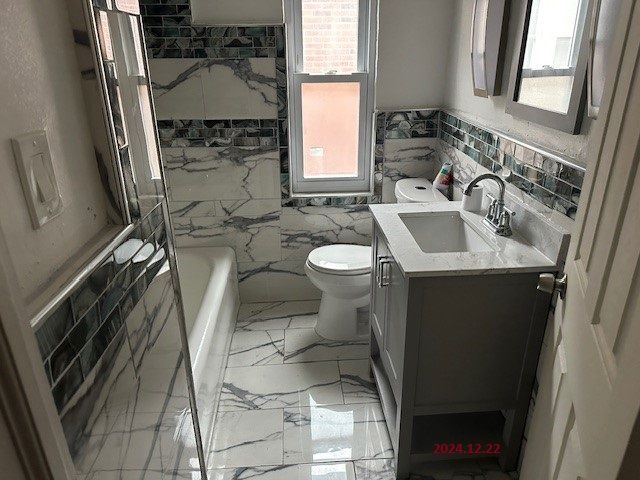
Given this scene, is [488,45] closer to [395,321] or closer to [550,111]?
[550,111]

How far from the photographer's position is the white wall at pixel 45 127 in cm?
61

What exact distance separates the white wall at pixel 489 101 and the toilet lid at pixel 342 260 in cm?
92

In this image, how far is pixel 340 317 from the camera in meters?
2.72

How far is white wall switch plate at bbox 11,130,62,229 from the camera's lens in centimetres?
63

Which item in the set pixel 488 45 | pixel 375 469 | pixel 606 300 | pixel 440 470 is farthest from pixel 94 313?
pixel 488 45

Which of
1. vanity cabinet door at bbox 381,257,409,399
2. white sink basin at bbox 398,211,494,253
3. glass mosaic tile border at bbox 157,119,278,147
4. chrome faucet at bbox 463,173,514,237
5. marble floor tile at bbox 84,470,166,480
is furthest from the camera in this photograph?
glass mosaic tile border at bbox 157,119,278,147

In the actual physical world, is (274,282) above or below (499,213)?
below

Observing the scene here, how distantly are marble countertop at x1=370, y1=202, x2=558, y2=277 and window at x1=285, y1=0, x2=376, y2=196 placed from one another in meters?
1.14

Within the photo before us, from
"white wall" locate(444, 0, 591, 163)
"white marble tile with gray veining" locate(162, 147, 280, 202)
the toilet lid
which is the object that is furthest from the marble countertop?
"white marble tile with gray veining" locate(162, 147, 280, 202)

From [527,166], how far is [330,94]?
142 centimetres

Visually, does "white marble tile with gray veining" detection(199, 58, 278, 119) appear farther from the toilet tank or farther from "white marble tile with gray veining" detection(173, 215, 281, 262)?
the toilet tank

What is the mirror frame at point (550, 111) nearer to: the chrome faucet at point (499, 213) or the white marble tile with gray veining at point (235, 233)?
the chrome faucet at point (499, 213)

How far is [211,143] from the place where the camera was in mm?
2795

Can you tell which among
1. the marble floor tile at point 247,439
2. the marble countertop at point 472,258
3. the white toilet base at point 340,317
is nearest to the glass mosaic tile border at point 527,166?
the marble countertop at point 472,258
